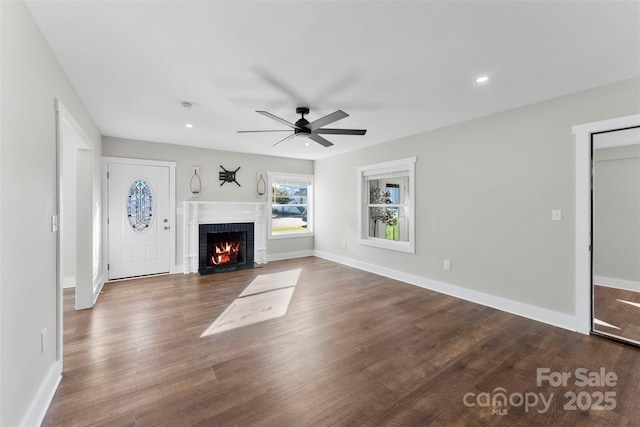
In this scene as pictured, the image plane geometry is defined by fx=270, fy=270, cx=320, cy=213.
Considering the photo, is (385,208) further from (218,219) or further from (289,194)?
(218,219)

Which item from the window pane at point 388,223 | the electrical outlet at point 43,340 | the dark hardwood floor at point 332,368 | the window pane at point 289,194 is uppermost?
the window pane at point 289,194

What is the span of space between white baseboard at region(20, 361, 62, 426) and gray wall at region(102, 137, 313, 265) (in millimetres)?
3378

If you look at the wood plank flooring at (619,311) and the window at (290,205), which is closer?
the wood plank flooring at (619,311)

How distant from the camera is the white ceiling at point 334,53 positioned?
5.63ft

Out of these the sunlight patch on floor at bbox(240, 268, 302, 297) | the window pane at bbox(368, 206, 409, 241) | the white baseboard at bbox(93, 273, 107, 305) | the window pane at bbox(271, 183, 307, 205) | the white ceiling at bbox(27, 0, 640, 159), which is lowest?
the sunlight patch on floor at bbox(240, 268, 302, 297)

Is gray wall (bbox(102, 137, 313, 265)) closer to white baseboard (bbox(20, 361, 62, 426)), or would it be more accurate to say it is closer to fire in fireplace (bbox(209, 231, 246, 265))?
fire in fireplace (bbox(209, 231, 246, 265))

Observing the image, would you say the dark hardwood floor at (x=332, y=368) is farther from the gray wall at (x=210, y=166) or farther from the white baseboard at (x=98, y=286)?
the gray wall at (x=210, y=166)

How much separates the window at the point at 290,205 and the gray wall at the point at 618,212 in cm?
534

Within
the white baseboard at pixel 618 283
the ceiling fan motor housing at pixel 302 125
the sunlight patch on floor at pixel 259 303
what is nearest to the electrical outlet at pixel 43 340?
the sunlight patch on floor at pixel 259 303

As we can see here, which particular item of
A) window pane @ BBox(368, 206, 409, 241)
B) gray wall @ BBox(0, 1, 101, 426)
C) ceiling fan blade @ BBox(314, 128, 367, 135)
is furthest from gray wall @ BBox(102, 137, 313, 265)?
ceiling fan blade @ BBox(314, 128, 367, 135)

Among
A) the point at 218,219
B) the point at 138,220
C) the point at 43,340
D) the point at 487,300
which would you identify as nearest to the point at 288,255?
the point at 218,219

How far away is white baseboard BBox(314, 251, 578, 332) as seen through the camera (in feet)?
9.86

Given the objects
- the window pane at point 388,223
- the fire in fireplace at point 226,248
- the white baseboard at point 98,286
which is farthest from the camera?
the fire in fireplace at point 226,248

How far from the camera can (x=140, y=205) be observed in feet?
16.3
